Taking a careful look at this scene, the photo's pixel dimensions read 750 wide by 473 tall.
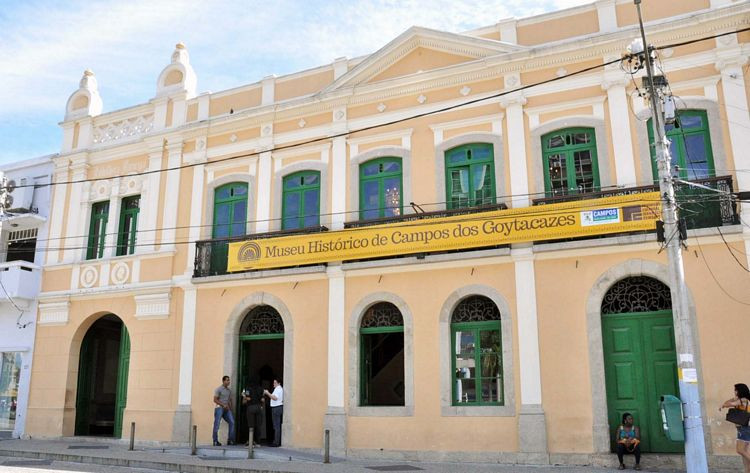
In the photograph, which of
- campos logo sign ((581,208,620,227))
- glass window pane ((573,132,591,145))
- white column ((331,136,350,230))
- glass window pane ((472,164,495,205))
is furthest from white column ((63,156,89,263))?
campos logo sign ((581,208,620,227))

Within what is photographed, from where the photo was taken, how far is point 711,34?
1351 centimetres

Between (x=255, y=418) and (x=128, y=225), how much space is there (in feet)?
22.2

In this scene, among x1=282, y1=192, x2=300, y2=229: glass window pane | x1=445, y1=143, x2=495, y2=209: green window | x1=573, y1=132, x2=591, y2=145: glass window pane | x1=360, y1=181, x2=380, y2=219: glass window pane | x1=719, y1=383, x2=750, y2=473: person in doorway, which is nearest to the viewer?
x1=719, y1=383, x2=750, y2=473: person in doorway

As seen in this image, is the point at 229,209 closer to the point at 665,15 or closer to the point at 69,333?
the point at 69,333

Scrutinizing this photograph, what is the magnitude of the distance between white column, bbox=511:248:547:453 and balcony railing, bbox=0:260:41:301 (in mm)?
13439

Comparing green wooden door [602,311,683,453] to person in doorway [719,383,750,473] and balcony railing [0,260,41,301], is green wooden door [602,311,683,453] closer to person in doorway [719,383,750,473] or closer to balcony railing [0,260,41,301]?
person in doorway [719,383,750,473]

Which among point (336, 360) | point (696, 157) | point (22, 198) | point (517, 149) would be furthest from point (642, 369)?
point (22, 198)

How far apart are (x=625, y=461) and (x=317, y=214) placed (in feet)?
28.2

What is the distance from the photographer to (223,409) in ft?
50.9

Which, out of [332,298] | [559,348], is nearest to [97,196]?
[332,298]

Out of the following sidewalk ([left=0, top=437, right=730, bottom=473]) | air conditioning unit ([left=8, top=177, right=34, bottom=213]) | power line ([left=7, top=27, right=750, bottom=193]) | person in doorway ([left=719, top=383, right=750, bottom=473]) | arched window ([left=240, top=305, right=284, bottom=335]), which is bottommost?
sidewalk ([left=0, top=437, right=730, bottom=473])

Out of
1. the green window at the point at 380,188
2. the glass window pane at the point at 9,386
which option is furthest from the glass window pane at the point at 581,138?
the glass window pane at the point at 9,386

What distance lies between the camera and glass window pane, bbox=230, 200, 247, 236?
1725cm

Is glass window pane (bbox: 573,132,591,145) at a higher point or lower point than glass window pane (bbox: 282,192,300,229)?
higher
